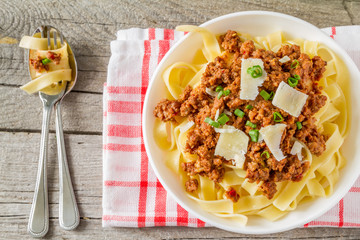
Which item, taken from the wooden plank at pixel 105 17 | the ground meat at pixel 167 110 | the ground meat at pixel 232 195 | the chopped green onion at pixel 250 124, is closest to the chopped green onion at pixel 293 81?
the chopped green onion at pixel 250 124

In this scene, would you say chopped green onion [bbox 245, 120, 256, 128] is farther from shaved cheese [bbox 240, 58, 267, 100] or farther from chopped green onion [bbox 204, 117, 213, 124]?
chopped green onion [bbox 204, 117, 213, 124]

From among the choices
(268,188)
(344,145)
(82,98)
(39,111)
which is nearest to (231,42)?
(268,188)

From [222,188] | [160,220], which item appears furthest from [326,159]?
[160,220]

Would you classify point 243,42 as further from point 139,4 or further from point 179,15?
point 139,4

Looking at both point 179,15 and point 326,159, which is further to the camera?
point 179,15

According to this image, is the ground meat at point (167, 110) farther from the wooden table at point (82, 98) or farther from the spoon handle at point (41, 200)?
the spoon handle at point (41, 200)

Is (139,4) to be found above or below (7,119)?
above
